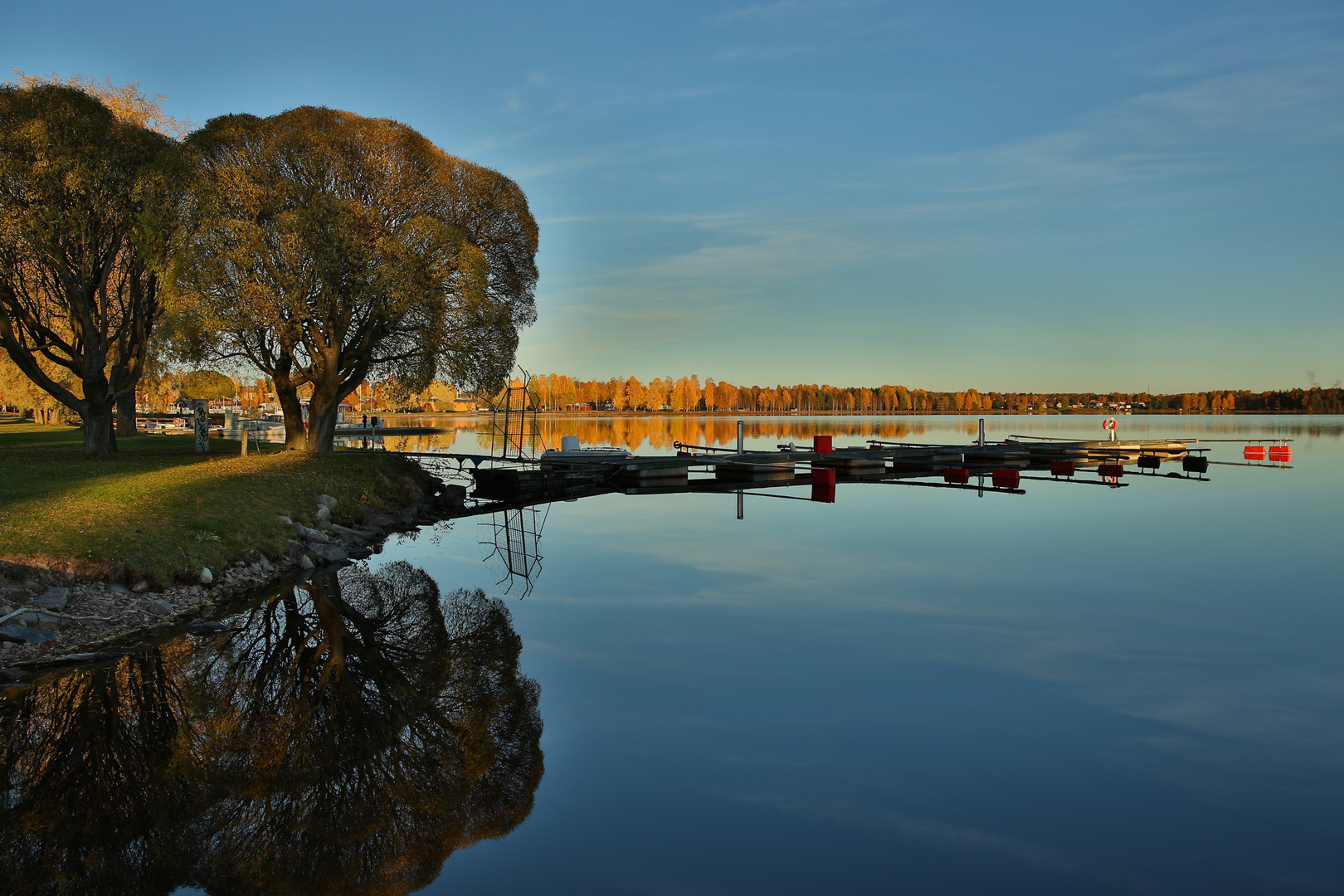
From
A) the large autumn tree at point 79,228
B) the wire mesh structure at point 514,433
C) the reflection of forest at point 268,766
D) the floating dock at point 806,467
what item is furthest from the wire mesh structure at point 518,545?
the large autumn tree at point 79,228

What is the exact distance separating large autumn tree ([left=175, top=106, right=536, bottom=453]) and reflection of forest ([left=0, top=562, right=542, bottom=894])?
18.4 meters

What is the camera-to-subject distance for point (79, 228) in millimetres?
26906

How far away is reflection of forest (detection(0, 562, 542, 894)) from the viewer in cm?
694

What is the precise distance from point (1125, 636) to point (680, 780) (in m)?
9.39

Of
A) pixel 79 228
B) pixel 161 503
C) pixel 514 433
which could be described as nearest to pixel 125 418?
pixel 79 228

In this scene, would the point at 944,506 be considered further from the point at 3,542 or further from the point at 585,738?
the point at 3,542

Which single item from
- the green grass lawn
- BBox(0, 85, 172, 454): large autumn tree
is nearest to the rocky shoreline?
the green grass lawn

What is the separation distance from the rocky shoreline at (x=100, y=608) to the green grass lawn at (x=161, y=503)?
0.31m

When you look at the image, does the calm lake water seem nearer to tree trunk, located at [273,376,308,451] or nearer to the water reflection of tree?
the water reflection of tree

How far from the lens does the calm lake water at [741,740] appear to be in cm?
717

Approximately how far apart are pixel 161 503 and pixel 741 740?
14695 mm

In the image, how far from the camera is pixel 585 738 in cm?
986

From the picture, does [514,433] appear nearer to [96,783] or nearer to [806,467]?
[806,467]

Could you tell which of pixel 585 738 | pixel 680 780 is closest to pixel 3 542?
pixel 585 738
